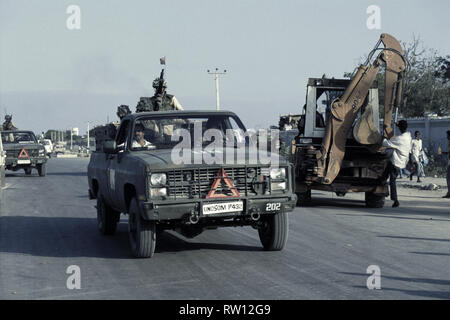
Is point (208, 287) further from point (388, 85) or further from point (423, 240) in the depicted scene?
point (388, 85)

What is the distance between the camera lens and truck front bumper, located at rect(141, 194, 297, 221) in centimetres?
823

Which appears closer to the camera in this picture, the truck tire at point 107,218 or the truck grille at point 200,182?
the truck grille at point 200,182

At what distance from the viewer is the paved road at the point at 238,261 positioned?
6883 mm

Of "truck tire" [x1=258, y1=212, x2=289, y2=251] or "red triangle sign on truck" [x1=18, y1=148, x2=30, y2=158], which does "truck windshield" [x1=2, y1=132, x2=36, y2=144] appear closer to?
"red triangle sign on truck" [x1=18, y1=148, x2=30, y2=158]

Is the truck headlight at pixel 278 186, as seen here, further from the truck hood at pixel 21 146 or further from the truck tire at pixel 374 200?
the truck hood at pixel 21 146

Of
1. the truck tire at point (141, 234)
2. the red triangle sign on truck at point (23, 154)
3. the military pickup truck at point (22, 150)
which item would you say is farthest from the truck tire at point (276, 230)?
the red triangle sign on truck at point (23, 154)

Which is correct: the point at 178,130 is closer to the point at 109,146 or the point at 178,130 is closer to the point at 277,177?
the point at 109,146

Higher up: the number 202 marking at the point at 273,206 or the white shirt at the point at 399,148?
the white shirt at the point at 399,148

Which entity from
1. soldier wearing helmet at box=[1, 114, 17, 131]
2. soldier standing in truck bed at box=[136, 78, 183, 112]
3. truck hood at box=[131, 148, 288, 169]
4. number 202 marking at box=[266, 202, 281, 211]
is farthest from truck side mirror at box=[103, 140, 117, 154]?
soldier wearing helmet at box=[1, 114, 17, 131]

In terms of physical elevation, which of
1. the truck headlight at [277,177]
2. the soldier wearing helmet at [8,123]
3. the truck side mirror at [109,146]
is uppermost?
the soldier wearing helmet at [8,123]

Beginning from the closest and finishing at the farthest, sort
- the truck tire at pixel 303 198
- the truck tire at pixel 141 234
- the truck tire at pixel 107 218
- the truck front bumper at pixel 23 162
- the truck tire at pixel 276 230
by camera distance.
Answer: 1. the truck tire at pixel 141 234
2. the truck tire at pixel 276 230
3. the truck tire at pixel 107 218
4. the truck tire at pixel 303 198
5. the truck front bumper at pixel 23 162

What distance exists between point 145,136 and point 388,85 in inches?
319
